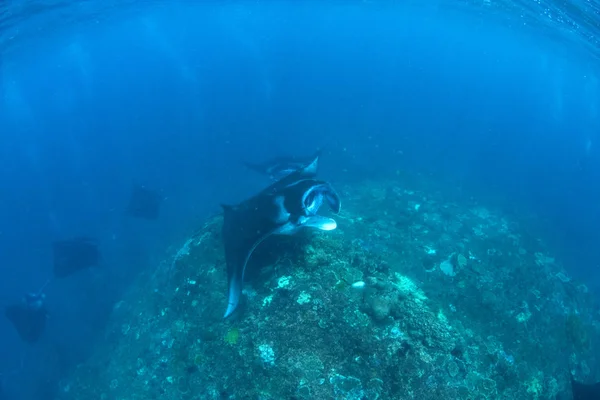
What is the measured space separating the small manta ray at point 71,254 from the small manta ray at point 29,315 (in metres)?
1.37

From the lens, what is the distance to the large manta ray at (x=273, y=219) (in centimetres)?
548

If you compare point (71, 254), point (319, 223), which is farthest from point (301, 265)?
point (71, 254)

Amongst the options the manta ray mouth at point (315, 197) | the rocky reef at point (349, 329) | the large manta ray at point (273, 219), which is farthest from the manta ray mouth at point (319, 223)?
the rocky reef at point (349, 329)

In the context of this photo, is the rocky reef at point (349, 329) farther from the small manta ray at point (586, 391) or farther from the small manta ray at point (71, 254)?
the small manta ray at point (71, 254)

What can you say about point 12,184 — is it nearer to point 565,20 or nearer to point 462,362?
point 462,362

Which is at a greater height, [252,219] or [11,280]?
[252,219]

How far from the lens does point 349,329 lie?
16.9ft

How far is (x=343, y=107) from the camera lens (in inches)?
1422

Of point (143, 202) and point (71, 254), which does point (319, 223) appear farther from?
point (143, 202)

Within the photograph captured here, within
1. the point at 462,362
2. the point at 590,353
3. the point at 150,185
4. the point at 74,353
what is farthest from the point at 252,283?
the point at 150,185

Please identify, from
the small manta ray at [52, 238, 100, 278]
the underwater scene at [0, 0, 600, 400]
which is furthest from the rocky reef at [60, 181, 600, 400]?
the small manta ray at [52, 238, 100, 278]

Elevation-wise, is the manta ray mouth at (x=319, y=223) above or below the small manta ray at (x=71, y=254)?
above

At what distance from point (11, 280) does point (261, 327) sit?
24831 millimetres

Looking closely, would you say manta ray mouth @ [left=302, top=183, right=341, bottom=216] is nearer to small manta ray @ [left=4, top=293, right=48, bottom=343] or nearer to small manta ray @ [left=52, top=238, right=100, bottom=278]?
small manta ray @ [left=52, top=238, right=100, bottom=278]
